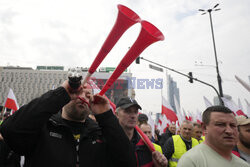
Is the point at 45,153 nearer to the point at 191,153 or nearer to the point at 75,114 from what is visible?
the point at 75,114

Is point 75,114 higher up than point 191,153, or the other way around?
point 75,114

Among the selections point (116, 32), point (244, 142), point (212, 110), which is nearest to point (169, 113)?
point (244, 142)

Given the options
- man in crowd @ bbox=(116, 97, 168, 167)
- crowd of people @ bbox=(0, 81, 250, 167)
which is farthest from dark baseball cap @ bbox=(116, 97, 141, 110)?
crowd of people @ bbox=(0, 81, 250, 167)

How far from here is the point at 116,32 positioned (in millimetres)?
1396

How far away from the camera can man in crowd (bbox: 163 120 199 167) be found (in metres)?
3.71

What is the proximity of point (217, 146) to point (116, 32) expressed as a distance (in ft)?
5.46

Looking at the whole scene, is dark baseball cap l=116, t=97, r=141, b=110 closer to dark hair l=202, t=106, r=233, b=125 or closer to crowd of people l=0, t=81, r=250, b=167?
crowd of people l=0, t=81, r=250, b=167

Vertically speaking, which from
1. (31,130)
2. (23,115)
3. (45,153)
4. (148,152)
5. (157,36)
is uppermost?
(157,36)

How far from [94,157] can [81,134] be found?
0.24 m

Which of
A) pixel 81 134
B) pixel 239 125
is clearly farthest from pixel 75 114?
pixel 239 125

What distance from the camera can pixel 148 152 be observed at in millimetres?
2449

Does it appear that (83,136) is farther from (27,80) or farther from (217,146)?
(27,80)

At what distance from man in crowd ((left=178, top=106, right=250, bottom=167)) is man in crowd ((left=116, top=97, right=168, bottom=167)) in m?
0.47

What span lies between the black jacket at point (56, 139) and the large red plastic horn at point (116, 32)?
1.23 feet
